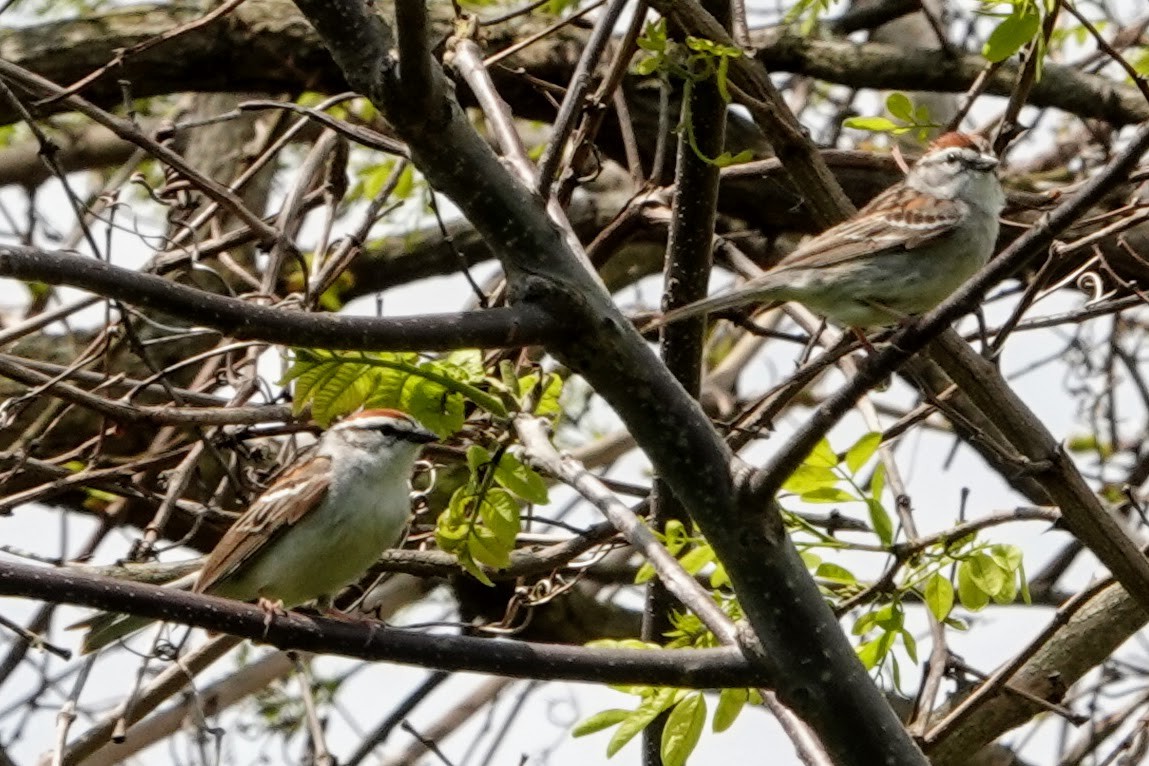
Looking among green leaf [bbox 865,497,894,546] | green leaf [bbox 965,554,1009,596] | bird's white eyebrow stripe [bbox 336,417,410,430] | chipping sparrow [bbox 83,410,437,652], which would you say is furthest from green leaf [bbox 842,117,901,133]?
bird's white eyebrow stripe [bbox 336,417,410,430]

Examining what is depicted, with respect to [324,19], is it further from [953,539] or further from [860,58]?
[860,58]

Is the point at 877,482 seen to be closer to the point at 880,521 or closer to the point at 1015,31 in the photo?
the point at 880,521

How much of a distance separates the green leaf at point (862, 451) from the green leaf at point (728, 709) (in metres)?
0.60

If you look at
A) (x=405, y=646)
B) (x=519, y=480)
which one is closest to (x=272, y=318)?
(x=405, y=646)

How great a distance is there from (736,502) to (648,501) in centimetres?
178

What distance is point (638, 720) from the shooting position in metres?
3.28

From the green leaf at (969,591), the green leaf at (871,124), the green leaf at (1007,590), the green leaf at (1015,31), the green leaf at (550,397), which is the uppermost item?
the green leaf at (871,124)

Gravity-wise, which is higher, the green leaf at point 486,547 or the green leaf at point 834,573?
the green leaf at point 486,547

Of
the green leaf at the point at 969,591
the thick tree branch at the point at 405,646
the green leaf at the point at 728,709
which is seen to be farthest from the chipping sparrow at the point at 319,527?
the green leaf at the point at 969,591

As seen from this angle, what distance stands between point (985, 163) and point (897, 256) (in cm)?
48

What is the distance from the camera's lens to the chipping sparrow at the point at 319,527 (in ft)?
13.9

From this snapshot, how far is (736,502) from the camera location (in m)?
2.87

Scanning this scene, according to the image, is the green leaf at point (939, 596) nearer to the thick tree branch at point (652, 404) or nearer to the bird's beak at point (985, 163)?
the thick tree branch at point (652, 404)

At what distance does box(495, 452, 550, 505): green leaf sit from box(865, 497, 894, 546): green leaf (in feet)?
2.29
